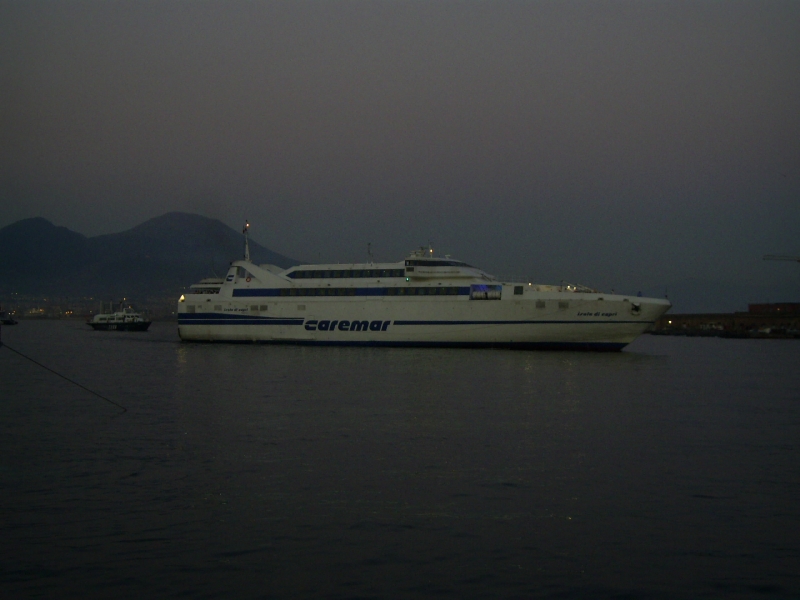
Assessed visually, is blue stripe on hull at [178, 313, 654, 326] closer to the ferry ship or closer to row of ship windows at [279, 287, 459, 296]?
the ferry ship

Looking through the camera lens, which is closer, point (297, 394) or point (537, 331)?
point (297, 394)

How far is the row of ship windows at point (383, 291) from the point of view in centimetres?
4978

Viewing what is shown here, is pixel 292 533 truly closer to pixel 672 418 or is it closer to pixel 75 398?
pixel 672 418

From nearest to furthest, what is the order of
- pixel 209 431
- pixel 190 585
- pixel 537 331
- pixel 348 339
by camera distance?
pixel 190 585 → pixel 209 431 → pixel 537 331 → pixel 348 339

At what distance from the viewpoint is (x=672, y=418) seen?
20422mm

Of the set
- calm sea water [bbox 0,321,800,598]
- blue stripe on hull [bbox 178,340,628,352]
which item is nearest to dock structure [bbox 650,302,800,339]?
blue stripe on hull [bbox 178,340,628,352]

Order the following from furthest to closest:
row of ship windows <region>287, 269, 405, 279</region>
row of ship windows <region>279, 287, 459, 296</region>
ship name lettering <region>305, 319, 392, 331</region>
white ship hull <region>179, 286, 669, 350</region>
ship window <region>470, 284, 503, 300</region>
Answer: row of ship windows <region>287, 269, 405, 279</region> → ship name lettering <region>305, 319, 392, 331</region> → row of ship windows <region>279, 287, 459, 296</region> → ship window <region>470, 284, 503, 300</region> → white ship hull <region>179, 286, 669, 350</region>

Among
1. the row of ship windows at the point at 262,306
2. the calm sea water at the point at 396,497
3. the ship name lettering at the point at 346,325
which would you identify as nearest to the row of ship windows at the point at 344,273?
the row of ship windows at the point at 262,306

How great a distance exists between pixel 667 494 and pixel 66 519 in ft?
27.5

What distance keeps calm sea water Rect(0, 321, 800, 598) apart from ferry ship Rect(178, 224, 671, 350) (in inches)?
921

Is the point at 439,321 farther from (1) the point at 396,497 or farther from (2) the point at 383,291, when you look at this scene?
(1) the point at 396,497

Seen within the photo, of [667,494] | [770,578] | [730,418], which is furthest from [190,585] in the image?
[730,418]

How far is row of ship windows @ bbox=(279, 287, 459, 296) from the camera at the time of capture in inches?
1960

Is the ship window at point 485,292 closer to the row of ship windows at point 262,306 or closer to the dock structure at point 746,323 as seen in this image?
the row of ship windows at point 262,306
